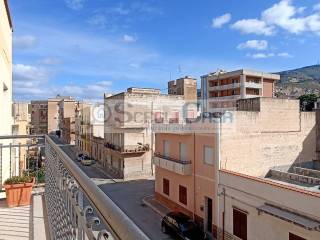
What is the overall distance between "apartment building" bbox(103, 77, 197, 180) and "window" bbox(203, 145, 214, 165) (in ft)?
38.5

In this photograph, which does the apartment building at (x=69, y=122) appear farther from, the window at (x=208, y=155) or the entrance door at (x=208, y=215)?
the entrance door at (x=208, y=215)

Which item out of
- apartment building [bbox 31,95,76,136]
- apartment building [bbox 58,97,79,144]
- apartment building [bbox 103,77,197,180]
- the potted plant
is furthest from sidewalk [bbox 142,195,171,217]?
apartment building [bbox 31,95,76,136]

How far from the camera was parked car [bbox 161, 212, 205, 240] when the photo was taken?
12.3 metres

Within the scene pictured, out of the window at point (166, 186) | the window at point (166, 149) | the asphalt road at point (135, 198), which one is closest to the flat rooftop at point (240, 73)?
the asphalt road at point (135, 198)

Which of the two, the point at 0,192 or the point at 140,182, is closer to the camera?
the point at 0,192

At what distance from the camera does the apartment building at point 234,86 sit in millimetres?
40656

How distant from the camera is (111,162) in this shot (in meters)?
28.4

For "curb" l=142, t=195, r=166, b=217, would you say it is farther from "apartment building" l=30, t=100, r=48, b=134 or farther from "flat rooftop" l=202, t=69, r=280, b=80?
"apartment building" l=30, t=100, r=48, b=134

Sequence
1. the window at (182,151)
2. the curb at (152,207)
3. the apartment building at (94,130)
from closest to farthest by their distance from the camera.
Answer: the window at (182,151), the curb at (152,207), the apartment building at (94,130)

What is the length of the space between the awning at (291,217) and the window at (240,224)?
1.11m

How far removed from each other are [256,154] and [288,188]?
216 inches

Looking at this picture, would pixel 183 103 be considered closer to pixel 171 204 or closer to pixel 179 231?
pixel 171 204

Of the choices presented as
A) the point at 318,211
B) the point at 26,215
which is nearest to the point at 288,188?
the point at 318,211

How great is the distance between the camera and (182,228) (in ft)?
40.3
